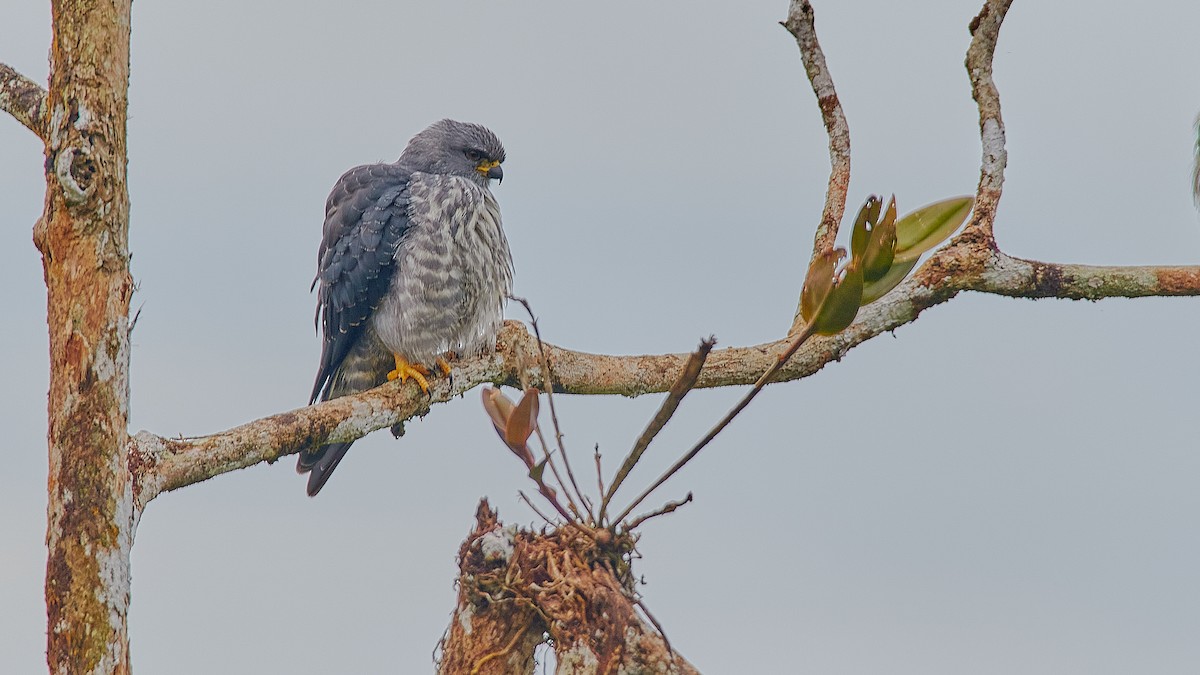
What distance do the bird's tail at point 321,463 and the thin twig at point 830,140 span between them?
218 centimetres

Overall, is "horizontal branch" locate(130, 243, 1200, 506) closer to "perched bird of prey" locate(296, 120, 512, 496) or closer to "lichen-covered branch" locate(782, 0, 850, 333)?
"perched bird of prey" locate(296, 120, 512, 496)

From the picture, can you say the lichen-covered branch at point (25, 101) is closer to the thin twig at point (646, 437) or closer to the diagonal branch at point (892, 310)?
the diagonal branch at point (892, 310)

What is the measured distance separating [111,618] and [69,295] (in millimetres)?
888

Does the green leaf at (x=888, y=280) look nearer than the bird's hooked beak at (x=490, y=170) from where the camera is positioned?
Yes

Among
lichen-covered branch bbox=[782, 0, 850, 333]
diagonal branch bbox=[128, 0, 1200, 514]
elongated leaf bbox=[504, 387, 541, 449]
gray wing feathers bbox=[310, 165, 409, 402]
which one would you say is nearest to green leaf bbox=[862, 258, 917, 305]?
elongated leaf bbox=[504, 387, 541, 449]

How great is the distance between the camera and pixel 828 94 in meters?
5.01

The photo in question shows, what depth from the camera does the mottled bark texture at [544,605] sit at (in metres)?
3.31

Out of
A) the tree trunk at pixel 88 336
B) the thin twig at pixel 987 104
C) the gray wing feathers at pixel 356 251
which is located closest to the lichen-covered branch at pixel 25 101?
the tree trunk at pixel 88 336

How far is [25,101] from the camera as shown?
381 centimetres

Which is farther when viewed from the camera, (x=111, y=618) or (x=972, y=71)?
(x=972, y=71)

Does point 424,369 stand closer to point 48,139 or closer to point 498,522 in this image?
point 498,522

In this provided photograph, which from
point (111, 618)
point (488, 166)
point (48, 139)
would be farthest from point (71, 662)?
point (488, 166)

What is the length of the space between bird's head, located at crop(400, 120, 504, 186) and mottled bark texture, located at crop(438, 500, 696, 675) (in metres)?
2.18

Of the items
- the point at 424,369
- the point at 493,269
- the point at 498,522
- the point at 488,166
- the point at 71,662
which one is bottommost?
the point at 71,662
